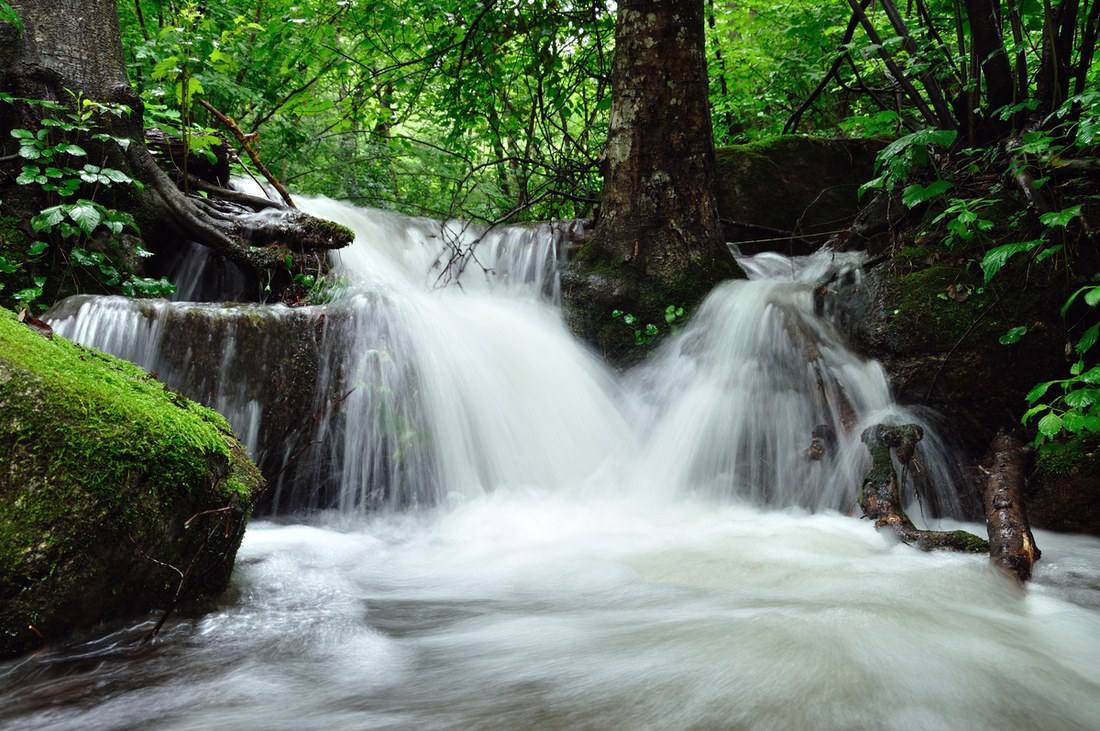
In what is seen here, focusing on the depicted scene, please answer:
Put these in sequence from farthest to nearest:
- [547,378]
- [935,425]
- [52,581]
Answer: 1. [547,378]
2. [935,425]
3. [52,581]

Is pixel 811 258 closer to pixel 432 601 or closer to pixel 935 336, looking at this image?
pixel 935 336

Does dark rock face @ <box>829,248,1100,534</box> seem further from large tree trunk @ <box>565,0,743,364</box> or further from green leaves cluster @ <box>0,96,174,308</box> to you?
green leaves cluster @ <box>0,96,174,308</box>

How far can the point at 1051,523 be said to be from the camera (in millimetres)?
3361

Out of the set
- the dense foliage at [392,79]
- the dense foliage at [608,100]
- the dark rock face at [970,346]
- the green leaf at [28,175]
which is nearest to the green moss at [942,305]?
the dark rock face at [970,346]

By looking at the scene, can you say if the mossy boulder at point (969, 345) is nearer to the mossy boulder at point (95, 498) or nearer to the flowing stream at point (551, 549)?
the flowing stream at point (551, 549)

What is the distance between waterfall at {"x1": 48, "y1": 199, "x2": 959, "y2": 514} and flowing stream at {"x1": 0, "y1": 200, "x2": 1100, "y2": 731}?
0.05ft

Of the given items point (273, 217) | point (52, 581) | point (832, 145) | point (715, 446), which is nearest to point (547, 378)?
point (715, 446)

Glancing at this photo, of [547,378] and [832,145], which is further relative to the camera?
[832,145]

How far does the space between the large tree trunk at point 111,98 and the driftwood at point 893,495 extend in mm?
3682

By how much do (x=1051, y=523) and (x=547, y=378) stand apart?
2865mm

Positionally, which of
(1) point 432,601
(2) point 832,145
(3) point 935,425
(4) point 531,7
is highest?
(4) point 531,7

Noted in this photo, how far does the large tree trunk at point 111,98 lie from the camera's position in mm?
4203

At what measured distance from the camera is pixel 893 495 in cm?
314

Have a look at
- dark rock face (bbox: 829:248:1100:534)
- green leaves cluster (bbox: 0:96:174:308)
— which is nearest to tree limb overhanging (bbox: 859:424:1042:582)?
dark rock face (bbox: 829:248:1100:534)
